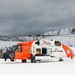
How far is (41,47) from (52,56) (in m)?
1.75

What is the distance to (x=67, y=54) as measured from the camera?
93.6ft

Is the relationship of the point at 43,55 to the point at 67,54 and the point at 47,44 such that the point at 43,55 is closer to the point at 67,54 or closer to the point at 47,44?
the point at 47,44

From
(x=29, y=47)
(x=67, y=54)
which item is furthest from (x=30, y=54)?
(x=67, y=54)

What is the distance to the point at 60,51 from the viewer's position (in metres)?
27.7
